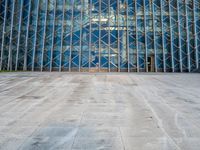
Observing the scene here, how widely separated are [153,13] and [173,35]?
15.1 ft

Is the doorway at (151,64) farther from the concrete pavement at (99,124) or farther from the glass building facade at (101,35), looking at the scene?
the concrete pavement at (99,124)

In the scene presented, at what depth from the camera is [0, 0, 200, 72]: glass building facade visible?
Answer: 2903 cm

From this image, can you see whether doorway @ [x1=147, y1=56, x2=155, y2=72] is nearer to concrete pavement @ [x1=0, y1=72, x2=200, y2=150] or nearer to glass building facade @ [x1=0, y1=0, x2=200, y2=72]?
glass building facade @ [x1=0, y1=0, x2=200, y2=72]

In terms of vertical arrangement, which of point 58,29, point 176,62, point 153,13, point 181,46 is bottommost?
point 176,62

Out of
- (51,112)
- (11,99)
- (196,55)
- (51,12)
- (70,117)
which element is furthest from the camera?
(51,12)

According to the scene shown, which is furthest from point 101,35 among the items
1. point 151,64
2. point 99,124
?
point 99,124

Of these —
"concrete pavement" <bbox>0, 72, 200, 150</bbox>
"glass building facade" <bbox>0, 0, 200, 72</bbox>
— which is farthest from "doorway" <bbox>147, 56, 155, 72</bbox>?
"concrete pavement" <bbox>0, 72, 200, 150</bbox>

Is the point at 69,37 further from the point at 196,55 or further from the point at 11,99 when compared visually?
the point at 11,99

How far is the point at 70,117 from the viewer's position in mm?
5867

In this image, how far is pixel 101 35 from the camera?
29641mm

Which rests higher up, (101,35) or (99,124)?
(101,35)

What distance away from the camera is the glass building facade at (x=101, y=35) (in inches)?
1143

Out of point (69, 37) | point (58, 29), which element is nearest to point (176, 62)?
point (69, 37)

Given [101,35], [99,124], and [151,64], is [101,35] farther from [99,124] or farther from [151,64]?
[99,124]
